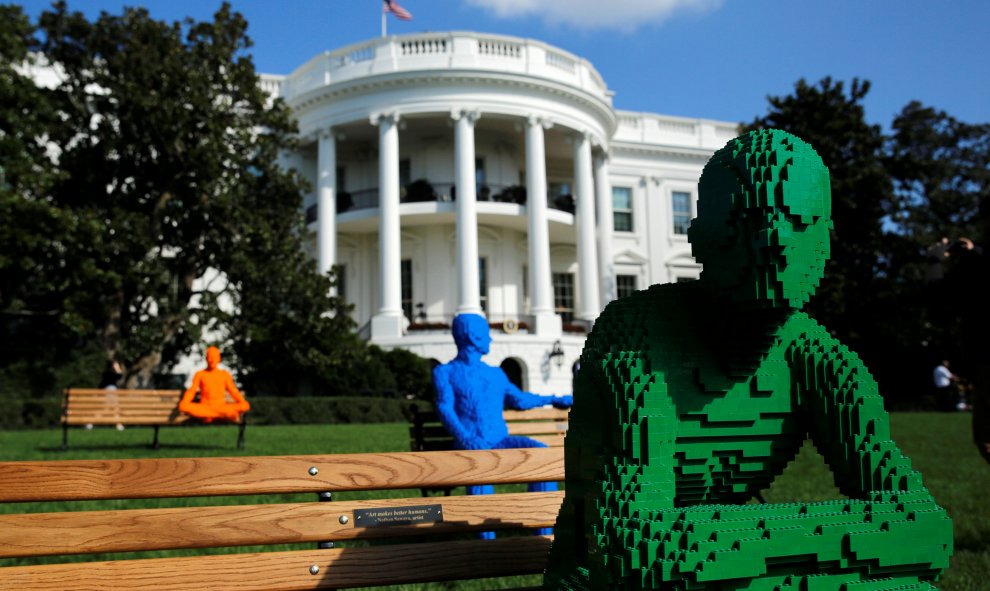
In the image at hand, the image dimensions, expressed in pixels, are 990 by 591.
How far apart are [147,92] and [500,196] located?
48.2 feet

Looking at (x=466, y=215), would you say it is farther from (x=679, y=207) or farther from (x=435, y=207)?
(x=679, y=207)

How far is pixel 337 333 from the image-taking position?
72.3ft

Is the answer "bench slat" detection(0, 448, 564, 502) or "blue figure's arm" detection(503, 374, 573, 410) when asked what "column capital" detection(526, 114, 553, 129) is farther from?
"bench slat" detection(0, 448, 564, 502)

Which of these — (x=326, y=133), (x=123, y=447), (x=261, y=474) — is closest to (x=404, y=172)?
(x=326, y=133)

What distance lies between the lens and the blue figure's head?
4.59 m

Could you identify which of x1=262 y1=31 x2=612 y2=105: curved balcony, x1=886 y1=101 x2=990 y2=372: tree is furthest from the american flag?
x1=886 y1=101 x2=990 y2=372: tree

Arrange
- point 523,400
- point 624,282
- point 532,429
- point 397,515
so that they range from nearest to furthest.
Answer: point 397,515 < point 523,400 < point 532,429 < point 624,282

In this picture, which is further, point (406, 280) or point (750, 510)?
point (406, 280)

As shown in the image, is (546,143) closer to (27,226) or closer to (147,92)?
(147,92)

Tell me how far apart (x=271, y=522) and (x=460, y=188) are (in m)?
26.2

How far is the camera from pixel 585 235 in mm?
30859

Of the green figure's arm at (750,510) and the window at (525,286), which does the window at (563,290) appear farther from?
the green figure's arm at (750,510)

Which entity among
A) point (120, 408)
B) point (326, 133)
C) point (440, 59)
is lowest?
point (120, 408)

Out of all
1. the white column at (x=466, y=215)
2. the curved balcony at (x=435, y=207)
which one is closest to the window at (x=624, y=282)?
the curved balcony at (x=435, y=207)
